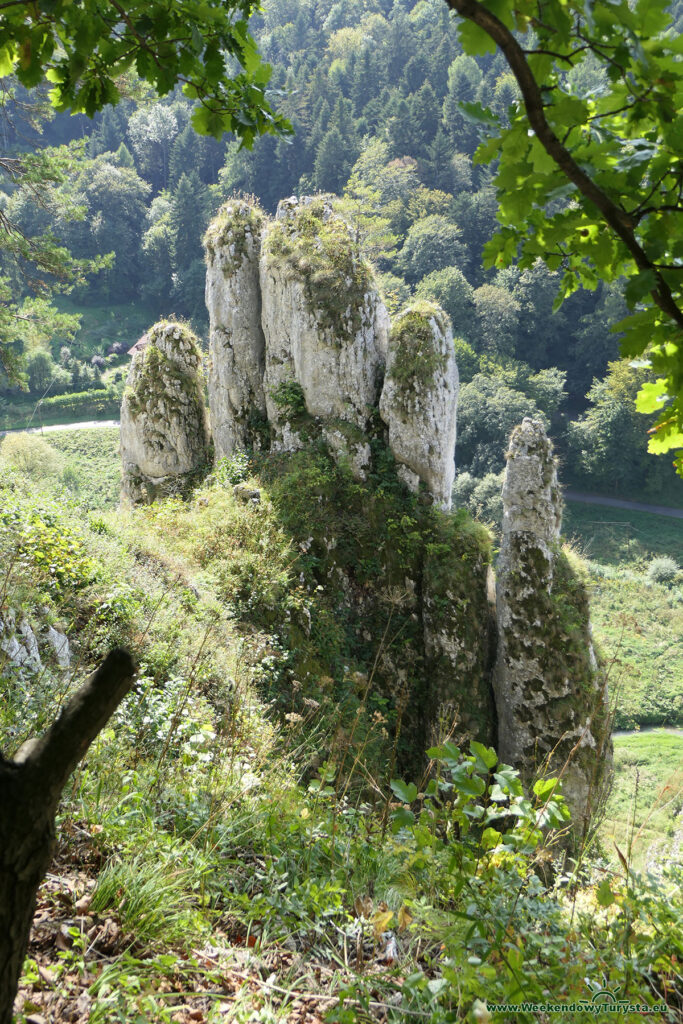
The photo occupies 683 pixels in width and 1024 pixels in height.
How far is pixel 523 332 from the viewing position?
124 ft

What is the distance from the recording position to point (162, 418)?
1159 centimetres

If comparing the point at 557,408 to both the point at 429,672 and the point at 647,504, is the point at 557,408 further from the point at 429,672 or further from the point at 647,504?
the point at 429,672

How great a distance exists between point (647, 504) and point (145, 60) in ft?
115

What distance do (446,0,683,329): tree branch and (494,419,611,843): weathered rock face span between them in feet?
25.3

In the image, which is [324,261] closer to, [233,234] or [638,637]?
[233,234]

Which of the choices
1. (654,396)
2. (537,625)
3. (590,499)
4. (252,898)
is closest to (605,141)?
(654,396)

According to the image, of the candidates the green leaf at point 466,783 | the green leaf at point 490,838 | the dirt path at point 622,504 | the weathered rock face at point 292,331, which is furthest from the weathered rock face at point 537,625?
the dirt path at point 622,504

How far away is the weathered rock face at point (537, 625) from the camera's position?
812 centimetres

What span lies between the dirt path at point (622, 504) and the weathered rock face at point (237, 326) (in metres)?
26.3

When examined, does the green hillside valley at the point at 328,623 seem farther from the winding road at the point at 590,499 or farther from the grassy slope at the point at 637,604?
the winding road at the point at 590,499

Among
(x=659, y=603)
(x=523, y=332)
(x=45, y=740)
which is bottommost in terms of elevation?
(x=659, y=603)

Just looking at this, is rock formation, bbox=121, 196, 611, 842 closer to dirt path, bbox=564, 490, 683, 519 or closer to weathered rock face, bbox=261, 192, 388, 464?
weathered rock face, bbox=261, 192, 388, 464

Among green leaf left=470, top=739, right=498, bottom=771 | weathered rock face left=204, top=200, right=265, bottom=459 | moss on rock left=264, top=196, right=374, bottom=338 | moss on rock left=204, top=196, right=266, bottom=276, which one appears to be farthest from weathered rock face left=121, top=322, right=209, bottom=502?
green leaf left=470, top=739, right=498, bottom=771

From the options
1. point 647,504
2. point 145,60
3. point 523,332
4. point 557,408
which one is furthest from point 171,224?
point 145,60
